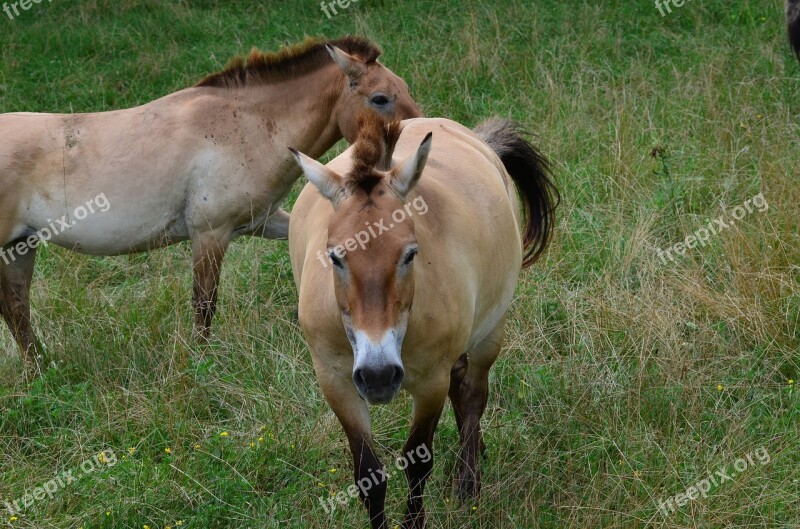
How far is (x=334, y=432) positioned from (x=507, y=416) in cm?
90

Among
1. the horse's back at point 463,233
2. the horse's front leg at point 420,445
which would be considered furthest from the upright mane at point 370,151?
the horse's front leg at point 420,445

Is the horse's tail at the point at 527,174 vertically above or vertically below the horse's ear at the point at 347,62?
below

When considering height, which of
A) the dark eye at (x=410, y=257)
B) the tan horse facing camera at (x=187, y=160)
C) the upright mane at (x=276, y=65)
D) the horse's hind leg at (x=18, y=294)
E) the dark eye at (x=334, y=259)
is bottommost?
the horse's hind leg at (x=18, y=294)

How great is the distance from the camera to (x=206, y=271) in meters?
5.77

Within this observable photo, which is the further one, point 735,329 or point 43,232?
point 43,232

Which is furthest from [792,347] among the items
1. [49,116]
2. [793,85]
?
[49,116]

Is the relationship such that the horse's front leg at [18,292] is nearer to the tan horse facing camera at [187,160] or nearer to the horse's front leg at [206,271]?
the tan horse facing camera at [187,160]

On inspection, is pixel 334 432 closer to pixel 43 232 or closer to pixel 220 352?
pixel 220 352

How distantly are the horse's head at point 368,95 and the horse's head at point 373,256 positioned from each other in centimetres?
238

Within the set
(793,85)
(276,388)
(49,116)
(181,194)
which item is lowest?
(793,85)

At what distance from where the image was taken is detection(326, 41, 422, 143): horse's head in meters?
5.87

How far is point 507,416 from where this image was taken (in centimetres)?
477

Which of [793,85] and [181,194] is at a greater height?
[181,194]

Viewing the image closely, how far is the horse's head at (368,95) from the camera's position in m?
5.87
